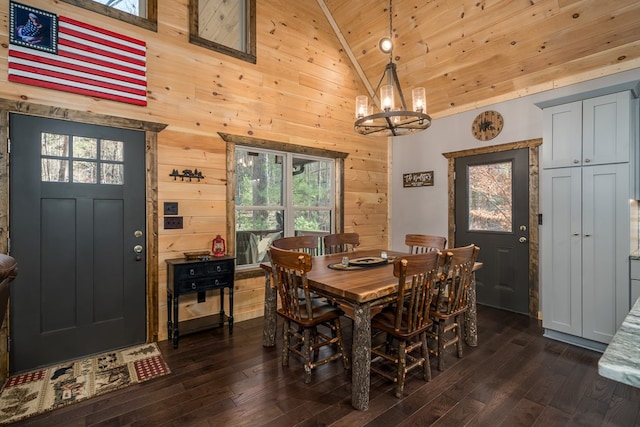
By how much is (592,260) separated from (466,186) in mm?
1824

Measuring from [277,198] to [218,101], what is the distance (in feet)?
4.54

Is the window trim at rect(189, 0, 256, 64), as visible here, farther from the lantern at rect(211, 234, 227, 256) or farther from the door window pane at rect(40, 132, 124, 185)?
the lantern at rect(211, 234, 227, 256)

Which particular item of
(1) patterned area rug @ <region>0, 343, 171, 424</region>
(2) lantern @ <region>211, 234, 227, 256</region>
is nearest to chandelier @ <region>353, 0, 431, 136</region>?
(2) lantern @ <region>211, 234, 227, 256</region>

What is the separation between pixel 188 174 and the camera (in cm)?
347

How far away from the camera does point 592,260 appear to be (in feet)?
10.1

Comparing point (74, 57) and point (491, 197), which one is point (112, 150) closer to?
point (74, 57)

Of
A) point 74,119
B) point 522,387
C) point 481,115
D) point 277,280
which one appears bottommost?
point 522,387

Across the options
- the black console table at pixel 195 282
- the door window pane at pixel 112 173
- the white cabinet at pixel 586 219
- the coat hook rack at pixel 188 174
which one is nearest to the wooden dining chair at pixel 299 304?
the black console table at pixel 195 282

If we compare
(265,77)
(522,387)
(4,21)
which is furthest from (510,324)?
(4,21)

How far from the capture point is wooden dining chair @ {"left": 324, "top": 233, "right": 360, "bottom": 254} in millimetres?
3801

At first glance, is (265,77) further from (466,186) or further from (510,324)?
(510,324)

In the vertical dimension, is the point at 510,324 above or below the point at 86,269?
below

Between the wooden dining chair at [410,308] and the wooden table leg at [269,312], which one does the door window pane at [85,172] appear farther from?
the wooden dining chair at [410,308]

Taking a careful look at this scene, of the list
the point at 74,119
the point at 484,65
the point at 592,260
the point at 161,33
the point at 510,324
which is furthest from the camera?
the point at 484,65
